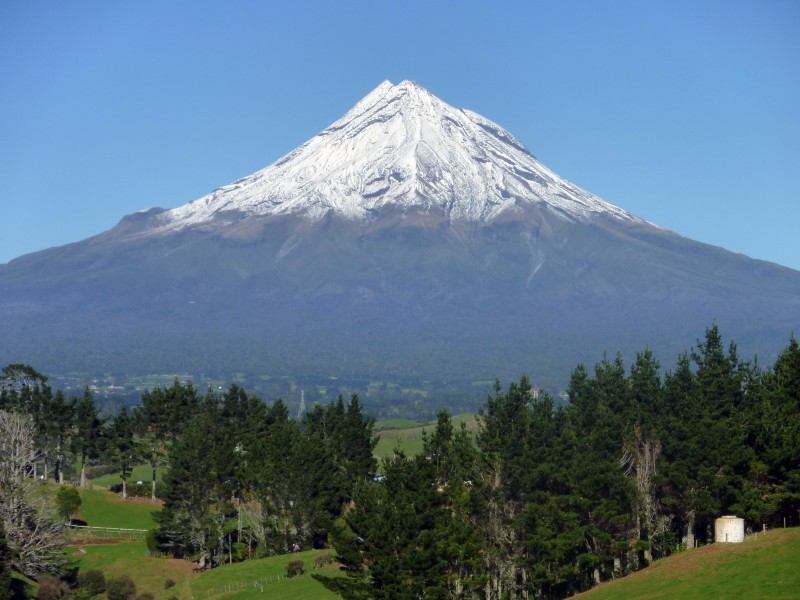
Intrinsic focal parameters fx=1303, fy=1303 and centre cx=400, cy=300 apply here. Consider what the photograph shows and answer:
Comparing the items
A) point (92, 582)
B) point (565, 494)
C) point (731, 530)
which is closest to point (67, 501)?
point (92, 582)

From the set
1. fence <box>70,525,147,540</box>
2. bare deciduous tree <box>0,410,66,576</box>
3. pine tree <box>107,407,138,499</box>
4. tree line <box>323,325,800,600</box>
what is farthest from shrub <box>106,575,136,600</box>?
pine tree <box>107,407,138,499</box>

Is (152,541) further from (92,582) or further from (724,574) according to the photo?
(724,574)

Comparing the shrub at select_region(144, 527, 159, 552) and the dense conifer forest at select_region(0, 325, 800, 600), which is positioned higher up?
the dense conifer forest at select_region(0, 325, 800, 600)

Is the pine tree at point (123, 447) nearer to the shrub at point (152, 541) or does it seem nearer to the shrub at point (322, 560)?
the shrub at point (152, 541)

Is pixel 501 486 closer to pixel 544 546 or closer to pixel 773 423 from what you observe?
pixel 544 546

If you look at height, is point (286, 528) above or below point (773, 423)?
below

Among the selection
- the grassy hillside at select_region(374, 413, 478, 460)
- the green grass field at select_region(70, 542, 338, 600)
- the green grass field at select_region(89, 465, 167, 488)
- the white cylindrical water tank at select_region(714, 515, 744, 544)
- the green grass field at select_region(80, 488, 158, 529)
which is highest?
the grassy hillside at select_region(374, 413, 478, 460)

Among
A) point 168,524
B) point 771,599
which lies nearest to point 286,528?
point 168,524

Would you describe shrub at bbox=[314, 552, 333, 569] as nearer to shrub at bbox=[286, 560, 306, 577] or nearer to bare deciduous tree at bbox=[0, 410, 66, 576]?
shrub at bbox=[286, 560, 306, 577]
